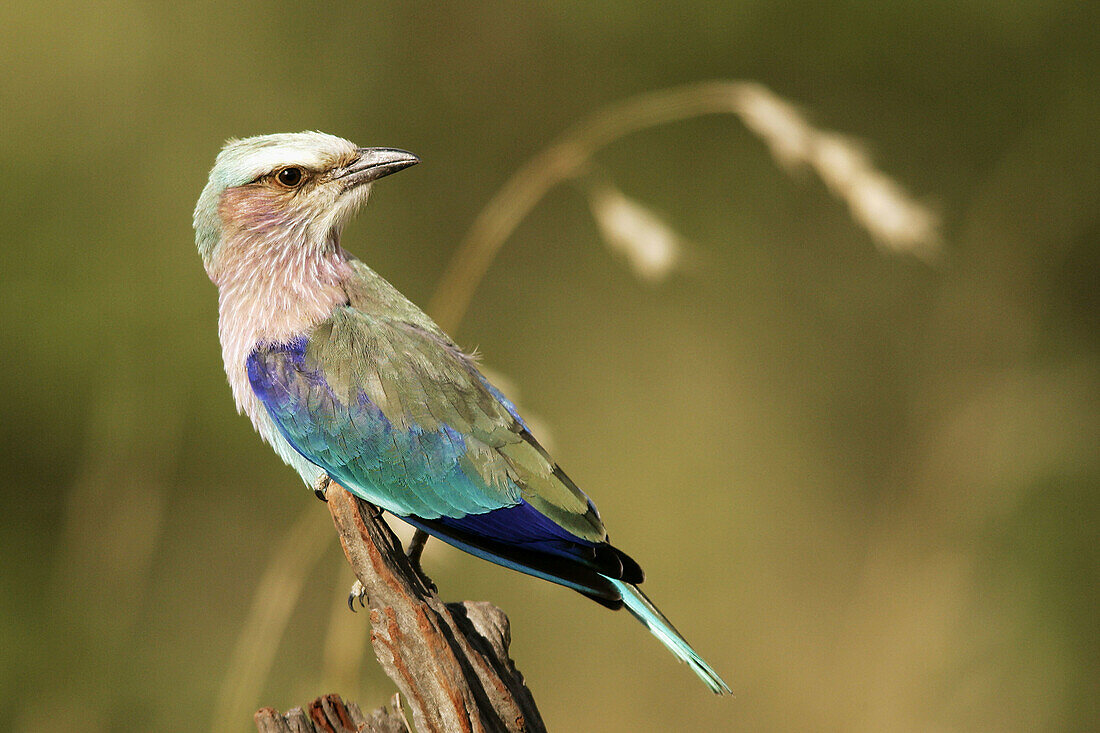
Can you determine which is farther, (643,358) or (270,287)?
(643,358)

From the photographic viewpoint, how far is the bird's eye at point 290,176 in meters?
3.69

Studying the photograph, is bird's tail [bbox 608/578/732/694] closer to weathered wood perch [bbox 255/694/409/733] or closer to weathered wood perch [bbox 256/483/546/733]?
weathered wood perch [bbox 256/483/546/733]

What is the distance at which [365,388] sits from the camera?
3.33 metres

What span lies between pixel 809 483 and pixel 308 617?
3.56 meters

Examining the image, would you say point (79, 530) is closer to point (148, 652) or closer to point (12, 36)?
point (148, 652)

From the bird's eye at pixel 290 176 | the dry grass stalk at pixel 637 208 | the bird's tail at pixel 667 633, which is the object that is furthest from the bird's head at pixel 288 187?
the bird's tail at pixel 667 633

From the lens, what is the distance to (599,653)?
6.36 meters

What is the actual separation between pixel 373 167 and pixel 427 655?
1782 millimetres

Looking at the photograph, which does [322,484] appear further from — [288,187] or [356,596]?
[288,187]

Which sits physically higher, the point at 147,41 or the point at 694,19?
the point at 147,41

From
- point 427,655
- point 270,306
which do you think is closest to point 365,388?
point 270,306

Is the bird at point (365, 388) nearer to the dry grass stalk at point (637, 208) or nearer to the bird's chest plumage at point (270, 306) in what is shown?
the bird's chest plumage at point (270, 306)

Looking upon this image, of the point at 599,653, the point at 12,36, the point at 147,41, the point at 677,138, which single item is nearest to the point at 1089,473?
the point at 599,653

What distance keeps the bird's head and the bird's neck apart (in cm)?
Result: 3
